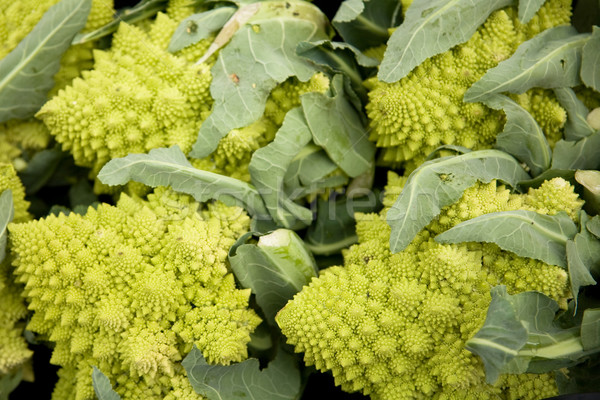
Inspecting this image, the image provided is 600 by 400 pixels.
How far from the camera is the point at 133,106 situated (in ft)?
4.82

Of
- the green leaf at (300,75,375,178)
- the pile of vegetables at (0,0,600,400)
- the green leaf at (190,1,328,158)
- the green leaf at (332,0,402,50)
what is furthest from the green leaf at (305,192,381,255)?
the green leaf at (332,0,402,50)

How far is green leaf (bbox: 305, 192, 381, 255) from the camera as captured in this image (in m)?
1.57

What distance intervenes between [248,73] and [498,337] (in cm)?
94

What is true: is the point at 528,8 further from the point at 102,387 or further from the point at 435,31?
the point at 102,387

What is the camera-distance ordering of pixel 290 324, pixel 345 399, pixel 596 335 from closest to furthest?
pixel 596 335, pixel 290 324, pixel 345 399

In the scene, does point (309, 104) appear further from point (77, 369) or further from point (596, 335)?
point (77, 369)

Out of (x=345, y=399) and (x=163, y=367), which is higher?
(x=163, y=367)

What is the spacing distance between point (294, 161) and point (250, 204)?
185 millimetres

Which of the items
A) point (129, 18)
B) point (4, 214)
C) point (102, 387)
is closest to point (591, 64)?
point (129, 18)

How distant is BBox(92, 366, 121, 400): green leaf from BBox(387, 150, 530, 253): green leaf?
2.57 feet

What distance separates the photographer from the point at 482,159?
1.33 metres

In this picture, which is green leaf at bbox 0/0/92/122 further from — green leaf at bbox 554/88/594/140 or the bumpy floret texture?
green leaf at bbox 554/88/594/140

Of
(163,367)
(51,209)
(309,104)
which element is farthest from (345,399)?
(51,209)

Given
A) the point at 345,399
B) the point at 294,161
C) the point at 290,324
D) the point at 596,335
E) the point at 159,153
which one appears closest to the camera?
the point at 596,335
